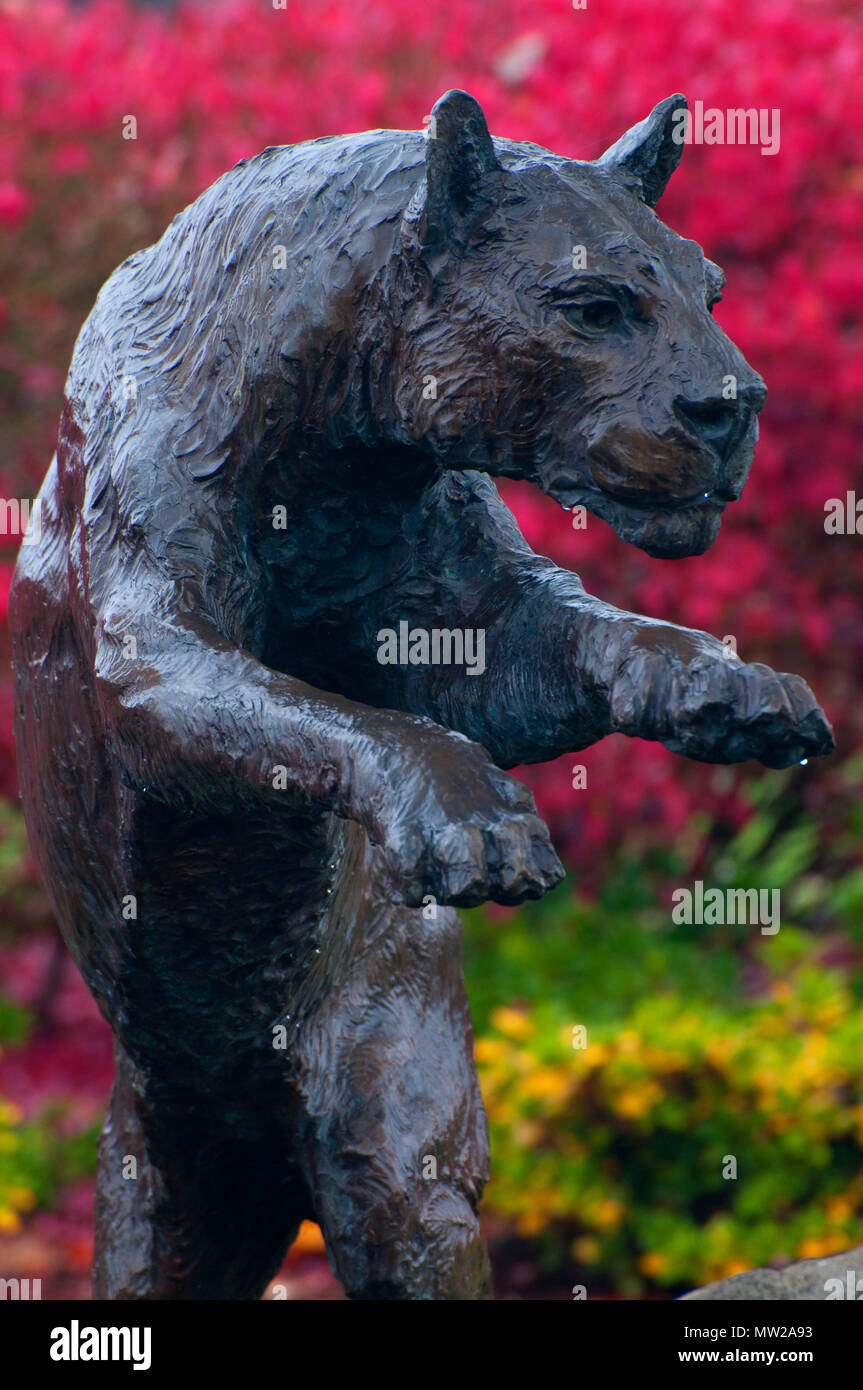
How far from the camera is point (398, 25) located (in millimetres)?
7625

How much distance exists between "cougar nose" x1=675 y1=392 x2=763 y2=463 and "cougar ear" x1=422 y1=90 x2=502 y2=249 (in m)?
0.39

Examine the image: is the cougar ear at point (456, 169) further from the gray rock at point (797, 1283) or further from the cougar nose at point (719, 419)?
the gray rock at point (797, 1283)

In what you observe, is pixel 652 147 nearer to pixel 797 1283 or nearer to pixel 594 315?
pixel 594 315

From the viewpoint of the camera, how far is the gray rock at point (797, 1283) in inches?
133

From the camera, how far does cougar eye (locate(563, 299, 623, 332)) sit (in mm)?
2254

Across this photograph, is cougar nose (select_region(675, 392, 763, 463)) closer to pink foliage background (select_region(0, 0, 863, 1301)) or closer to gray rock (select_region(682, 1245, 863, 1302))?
gray rock (select_region(682, 1245, 863, 1302))

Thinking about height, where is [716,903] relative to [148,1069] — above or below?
above

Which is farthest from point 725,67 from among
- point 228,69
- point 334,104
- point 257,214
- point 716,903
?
point 257,214

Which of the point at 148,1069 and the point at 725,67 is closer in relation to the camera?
the point at 148,1069

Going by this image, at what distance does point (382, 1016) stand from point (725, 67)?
198 inches

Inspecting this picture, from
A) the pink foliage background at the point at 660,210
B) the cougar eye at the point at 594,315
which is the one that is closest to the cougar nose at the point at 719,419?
the cougar eye at the point at 594,315

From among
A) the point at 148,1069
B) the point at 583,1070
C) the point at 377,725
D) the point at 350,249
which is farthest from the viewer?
the point at 583,1070

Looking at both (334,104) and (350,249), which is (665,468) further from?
(334,104)

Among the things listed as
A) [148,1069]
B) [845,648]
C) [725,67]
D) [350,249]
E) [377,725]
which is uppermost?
[725,67]
